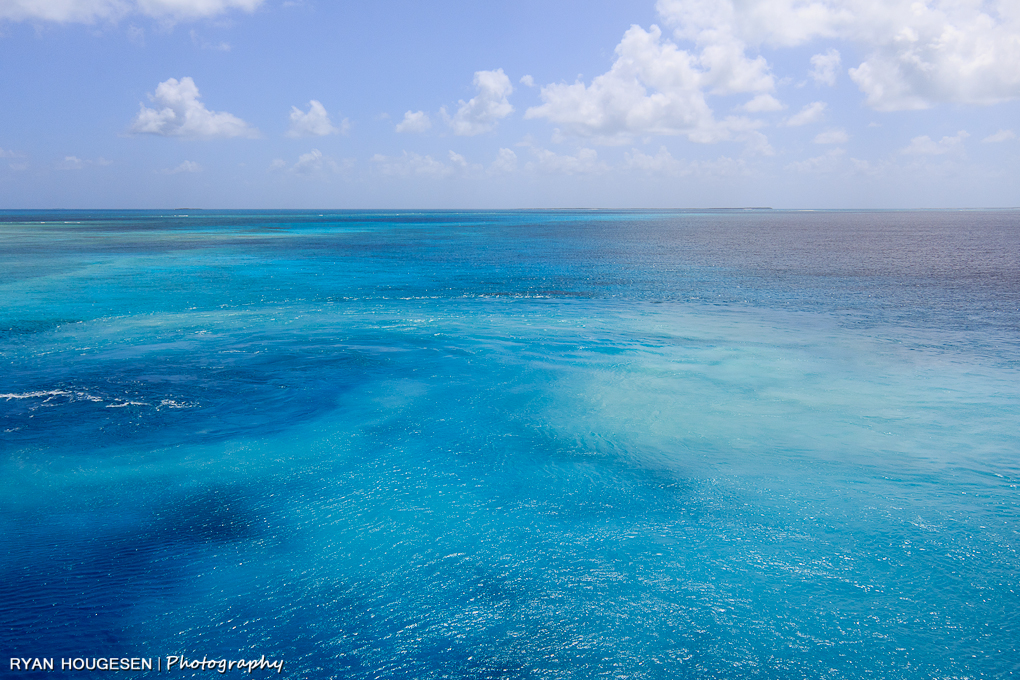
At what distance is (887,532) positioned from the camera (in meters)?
8.91

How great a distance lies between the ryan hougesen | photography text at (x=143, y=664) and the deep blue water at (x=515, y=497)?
0.10 meters

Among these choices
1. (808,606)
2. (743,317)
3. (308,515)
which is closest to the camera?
(808,606)

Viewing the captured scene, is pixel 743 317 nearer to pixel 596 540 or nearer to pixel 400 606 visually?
pixel 596 540

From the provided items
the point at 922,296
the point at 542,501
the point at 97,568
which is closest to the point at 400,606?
the point at 542,501

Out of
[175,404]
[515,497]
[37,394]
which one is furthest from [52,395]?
[515,497]

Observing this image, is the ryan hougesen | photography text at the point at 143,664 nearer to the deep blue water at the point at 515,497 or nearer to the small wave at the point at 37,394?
the deep blue water at the point at 515,497

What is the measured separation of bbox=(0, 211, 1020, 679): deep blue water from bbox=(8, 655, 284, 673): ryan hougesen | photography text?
10cm

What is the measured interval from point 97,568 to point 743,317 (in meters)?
22.5

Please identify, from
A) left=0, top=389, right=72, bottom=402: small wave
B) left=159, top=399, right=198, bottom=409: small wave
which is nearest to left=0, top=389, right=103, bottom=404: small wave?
left=0, top=389, right=72, bottom=402: small wave

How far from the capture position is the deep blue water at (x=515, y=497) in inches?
271

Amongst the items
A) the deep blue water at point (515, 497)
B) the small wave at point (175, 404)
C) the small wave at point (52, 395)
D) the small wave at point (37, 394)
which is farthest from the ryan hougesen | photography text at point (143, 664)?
the small wave at point (37, 394)

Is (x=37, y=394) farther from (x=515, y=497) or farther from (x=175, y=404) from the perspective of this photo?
(x=515, y=497)

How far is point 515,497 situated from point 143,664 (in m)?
5.48

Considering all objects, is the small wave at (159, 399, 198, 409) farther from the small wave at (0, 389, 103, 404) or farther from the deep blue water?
the small wave at (0, 389, 103, 404)
